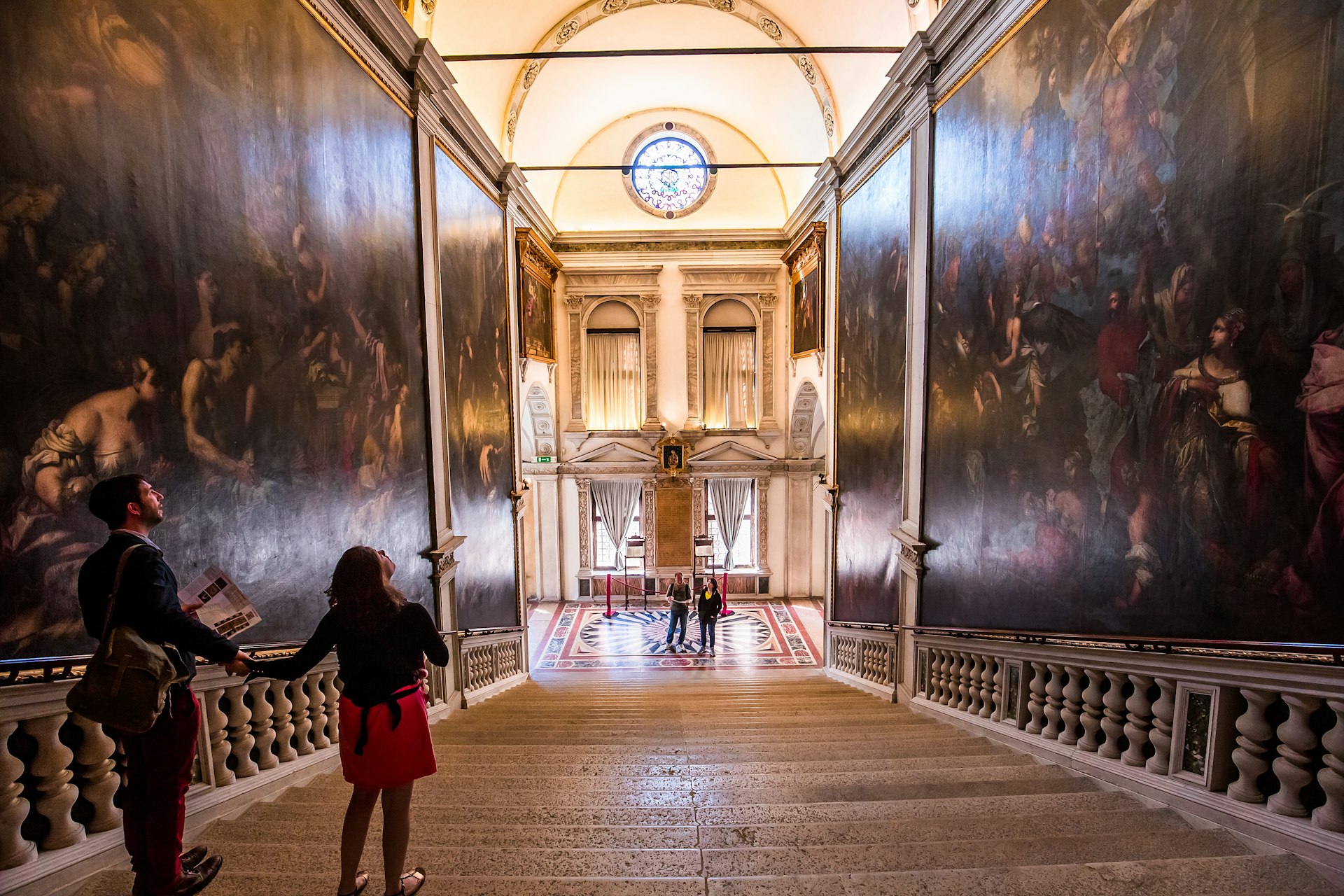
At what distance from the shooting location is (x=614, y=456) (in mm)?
16797

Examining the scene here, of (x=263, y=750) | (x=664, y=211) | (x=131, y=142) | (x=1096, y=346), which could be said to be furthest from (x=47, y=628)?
(x=664, y=211)

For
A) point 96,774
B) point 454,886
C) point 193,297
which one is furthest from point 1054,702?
point 193,297

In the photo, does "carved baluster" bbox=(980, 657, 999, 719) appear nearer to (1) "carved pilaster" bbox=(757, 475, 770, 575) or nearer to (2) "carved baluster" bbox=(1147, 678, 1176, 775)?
(2) "carved baluster" bbox=(1147, 678, 1176, 775)

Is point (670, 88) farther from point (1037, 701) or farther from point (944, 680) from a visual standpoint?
point (1037, 701)

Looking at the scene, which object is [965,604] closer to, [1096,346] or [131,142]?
[1096,346]

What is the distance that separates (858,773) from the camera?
412 cm

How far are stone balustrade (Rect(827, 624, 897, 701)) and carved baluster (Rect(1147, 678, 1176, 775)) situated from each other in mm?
3926

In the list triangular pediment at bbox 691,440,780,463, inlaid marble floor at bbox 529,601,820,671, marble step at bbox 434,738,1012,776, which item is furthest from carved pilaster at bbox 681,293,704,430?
marble step at bbox 434,738,1012,776

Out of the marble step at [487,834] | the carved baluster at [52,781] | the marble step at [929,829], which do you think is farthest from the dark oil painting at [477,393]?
the marble step at [929,829]

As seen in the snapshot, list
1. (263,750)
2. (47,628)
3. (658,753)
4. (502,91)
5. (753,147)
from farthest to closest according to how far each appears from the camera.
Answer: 1. (753,147)
2. (502,91)
3. (658,753)
4. (263,750)
5. (47,628)

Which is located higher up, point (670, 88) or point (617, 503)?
point (670, 88)

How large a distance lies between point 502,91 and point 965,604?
35.1ft

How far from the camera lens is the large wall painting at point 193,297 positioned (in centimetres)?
283

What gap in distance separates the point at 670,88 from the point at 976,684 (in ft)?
45.0
